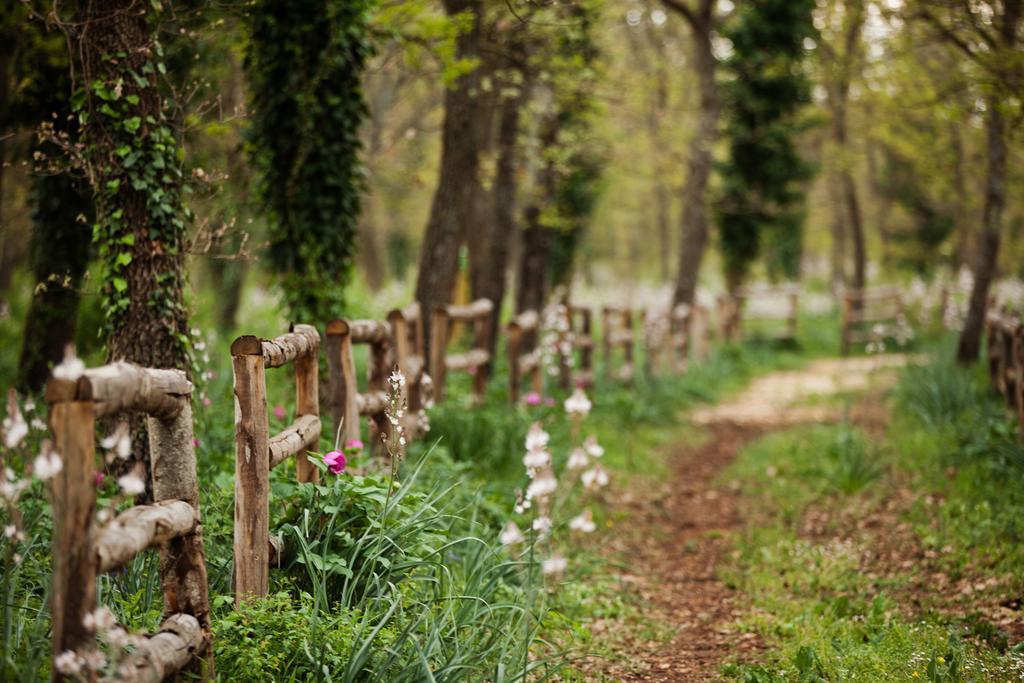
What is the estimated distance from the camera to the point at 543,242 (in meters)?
12.4

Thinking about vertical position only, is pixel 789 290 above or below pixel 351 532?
above

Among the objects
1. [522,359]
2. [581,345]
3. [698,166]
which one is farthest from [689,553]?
[698,166]

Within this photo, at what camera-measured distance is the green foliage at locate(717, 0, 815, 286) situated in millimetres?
18266

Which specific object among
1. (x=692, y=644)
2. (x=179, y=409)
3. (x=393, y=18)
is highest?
(x=393, y=18)

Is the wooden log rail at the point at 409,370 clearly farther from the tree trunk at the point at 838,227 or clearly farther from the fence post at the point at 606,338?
the tree trunk at the point at 838,227

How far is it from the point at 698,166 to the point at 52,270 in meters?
10.8

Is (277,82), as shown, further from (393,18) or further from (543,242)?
(543,242)

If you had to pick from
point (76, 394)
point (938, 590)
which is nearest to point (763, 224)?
point (938, 590)

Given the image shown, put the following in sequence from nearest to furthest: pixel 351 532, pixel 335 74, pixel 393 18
Result: 1. pixel 351 532
2. pixel 335 74
3. pixel 393 18

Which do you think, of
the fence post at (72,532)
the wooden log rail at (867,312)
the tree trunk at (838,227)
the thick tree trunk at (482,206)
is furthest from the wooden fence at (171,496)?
the tree trunk at (838,227)

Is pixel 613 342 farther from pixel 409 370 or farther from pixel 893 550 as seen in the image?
pixel 893 550

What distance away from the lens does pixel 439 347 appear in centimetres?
815

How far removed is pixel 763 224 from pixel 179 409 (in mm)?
18875

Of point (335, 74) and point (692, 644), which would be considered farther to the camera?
point (335, 74)
